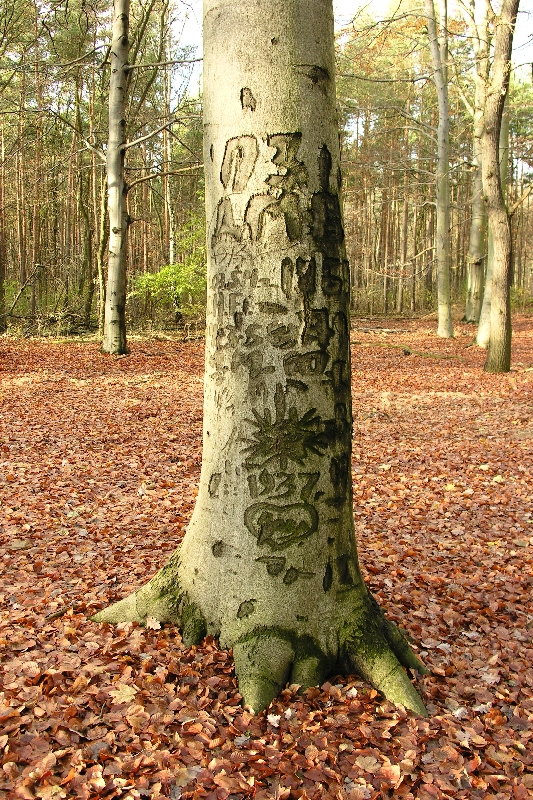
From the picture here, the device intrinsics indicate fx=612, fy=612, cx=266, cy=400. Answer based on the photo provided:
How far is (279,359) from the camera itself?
248 cm

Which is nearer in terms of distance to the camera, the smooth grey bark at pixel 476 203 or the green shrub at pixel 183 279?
the smooth grey bark at pixel 476 203

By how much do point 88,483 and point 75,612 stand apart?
2.86 m

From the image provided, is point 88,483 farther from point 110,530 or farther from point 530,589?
point 530,589

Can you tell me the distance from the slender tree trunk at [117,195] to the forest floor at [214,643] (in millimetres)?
6053

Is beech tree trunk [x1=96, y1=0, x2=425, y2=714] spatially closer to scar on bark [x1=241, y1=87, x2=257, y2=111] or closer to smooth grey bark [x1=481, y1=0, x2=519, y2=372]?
scar on bark [x1=241, y1=87, x2=257, y2=111]

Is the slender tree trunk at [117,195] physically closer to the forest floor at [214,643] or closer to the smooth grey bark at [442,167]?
the forest floor at [214,643]

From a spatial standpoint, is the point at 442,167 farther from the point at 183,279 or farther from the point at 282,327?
the point at 282,327

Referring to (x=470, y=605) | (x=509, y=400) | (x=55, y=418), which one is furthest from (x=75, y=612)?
(x=509, y=400)

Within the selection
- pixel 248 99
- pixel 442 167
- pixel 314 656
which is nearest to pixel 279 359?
pixel 248 99

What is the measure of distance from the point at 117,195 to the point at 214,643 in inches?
513

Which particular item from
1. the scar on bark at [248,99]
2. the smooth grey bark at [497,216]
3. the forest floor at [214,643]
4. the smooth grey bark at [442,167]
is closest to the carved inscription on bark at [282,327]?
the scar on bark at [248,99]

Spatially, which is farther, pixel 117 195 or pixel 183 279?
pixel 183 279

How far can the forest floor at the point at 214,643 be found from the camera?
6.95 ft

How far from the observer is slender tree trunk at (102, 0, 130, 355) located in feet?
44.3
